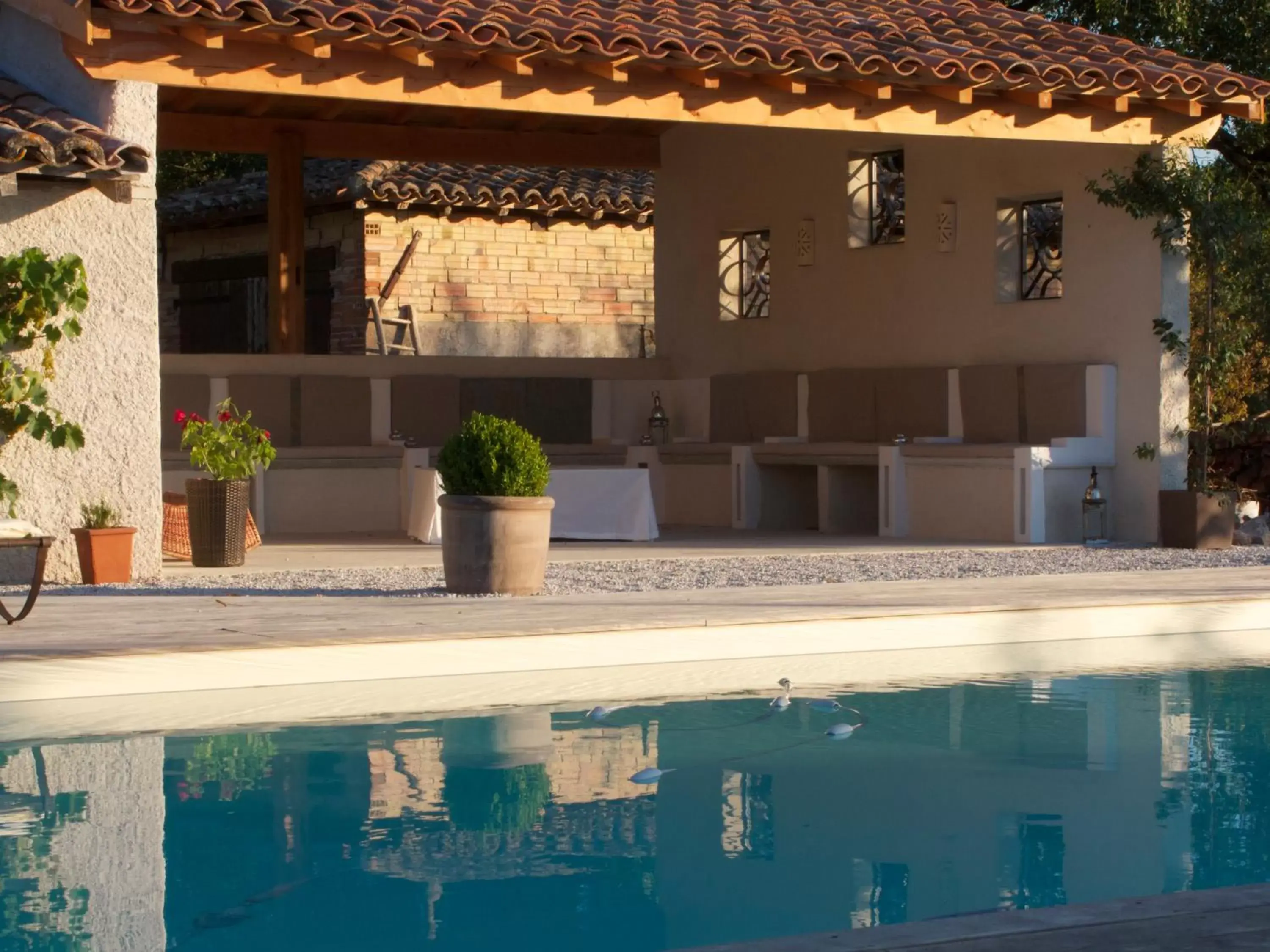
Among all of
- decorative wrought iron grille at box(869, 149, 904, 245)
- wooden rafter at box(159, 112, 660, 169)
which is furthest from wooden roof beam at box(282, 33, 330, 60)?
decorative wrought iron grille at box(869, 149, 904, 245)

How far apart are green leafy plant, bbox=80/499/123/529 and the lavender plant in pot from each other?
1.02 metres

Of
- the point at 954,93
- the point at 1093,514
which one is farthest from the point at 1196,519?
the point at 954,93

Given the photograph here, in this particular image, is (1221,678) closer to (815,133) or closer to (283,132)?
(815,133)

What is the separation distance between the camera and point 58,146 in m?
9.52

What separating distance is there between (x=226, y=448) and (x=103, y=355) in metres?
1.31

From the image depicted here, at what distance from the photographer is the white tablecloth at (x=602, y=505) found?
13.9 metres

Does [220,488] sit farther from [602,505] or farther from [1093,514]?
[1093,514]

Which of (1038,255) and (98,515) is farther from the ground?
(1038,255)

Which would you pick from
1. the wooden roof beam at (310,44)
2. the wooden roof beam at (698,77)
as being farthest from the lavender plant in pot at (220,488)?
the wooden roof beam at (698,77)

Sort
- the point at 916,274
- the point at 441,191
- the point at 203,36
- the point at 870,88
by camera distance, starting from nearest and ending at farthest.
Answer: the point at 203,36 → the point at 870,88 → the point at 916,274 → the point at 441,191

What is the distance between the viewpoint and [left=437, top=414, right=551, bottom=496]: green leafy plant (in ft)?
30.9

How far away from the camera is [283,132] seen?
16828mm

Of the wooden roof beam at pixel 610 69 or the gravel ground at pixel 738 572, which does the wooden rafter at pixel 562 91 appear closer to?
the wooden roof beam at pixel 610 69

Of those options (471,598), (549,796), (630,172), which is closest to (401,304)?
(630,172)
